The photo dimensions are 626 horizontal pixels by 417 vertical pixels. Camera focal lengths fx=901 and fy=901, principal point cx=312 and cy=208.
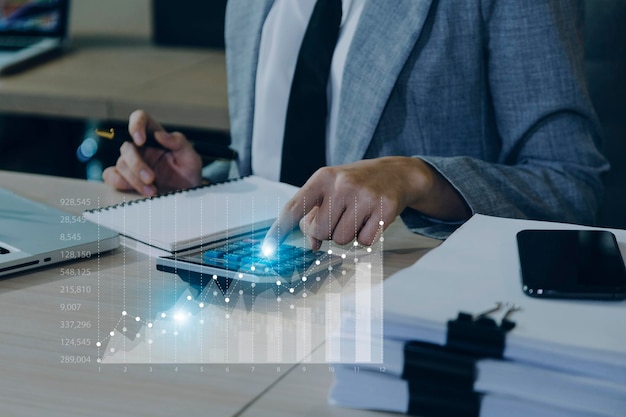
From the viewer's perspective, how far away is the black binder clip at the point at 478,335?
0.59 m

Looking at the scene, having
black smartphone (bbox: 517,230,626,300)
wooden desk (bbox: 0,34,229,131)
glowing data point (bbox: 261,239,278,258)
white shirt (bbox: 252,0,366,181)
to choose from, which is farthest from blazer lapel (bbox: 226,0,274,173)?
black smartphone (bbox: 517,230,626,300)

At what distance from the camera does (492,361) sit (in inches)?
23.4

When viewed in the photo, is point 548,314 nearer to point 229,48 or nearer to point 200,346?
point 200,346

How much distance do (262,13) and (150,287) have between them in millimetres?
642

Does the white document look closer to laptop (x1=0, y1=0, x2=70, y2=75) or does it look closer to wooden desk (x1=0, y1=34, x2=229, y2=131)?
wooden desk (x1=0, y1=34, x2=229, y2=131)

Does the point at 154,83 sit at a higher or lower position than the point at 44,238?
higher

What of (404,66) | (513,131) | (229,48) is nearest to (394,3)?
(404,66)

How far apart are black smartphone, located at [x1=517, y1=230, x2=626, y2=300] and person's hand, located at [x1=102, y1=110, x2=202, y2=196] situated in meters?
0.56

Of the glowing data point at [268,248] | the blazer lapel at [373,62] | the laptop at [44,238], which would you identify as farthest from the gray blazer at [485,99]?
the laptop at [44,238]

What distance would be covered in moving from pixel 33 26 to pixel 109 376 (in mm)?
1839

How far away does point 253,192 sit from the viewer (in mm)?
1081
